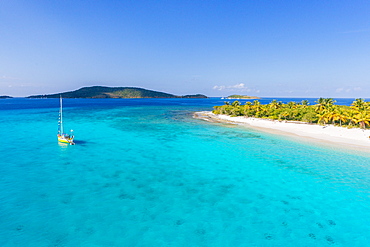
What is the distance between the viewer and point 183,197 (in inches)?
927

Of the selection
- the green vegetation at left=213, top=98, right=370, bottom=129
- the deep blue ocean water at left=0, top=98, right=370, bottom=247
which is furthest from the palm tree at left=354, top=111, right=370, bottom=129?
the deep blue ocean water at left=0, top=98, right=370, bottom=247

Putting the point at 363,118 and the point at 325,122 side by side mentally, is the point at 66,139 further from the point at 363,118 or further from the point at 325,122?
the point at 325,122

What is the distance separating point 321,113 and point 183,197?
71837mm

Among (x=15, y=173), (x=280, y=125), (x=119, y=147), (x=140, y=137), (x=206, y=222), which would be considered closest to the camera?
(x=206, y=222)

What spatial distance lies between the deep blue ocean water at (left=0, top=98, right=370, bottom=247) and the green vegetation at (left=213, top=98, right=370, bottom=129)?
3063 centimetres

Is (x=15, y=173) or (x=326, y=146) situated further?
(x=326, y=146)

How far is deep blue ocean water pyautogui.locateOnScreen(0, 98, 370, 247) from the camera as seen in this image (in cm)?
1723

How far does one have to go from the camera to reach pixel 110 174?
98.4 feet

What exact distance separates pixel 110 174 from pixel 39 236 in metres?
13.4

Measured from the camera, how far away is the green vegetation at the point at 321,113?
6569cm

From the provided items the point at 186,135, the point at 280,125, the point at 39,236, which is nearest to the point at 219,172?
the point at 39,236

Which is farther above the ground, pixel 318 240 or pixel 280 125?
pixel 280 125

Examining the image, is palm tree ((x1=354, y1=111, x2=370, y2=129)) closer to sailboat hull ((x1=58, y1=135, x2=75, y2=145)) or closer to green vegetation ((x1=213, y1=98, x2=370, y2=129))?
green vegetation ((x1=213, y1=98, x2=370, y2=129))

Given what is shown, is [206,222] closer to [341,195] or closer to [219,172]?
[219,172]
